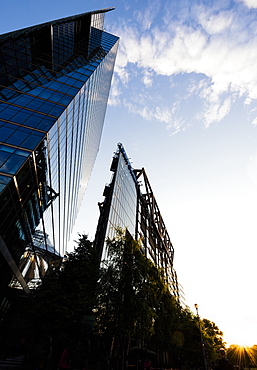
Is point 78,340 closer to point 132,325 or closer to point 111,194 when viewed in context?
point 132,325

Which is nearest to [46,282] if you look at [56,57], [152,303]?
[152,303]

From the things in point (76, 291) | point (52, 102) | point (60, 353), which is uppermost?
point (52, 102)

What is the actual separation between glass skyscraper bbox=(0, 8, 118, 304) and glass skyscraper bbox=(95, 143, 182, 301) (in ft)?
27.3

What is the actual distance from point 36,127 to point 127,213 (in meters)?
26.4

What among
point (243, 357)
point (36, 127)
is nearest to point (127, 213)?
point (36, 127)

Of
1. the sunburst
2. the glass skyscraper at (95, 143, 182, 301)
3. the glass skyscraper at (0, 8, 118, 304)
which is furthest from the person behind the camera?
the sunburst

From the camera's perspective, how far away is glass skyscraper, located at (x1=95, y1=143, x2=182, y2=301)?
33875 mm

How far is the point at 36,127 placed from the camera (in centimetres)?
2345

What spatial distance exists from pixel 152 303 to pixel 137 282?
233cm

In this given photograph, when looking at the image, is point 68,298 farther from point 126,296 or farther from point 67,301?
point 126,296

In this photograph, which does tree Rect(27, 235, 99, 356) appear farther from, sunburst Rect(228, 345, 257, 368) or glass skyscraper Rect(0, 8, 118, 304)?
sunburst Rect(228, 345, 257, 368)

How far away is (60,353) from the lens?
16312 millimetres

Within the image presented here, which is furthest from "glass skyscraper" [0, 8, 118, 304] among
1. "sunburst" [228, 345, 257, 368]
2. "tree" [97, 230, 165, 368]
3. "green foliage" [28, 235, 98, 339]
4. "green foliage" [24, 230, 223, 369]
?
"sunburst" [228, 345, 257, 368]

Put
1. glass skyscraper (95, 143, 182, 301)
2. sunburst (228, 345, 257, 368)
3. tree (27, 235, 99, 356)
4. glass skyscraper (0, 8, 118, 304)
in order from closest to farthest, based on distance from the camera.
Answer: tree (27, 235, 99, 356) → glass skyscraper (0, 8, 118, 304) → glass skyscraper (95, 143, 182, 301) → sunburst (228, 345, 257, 368)
